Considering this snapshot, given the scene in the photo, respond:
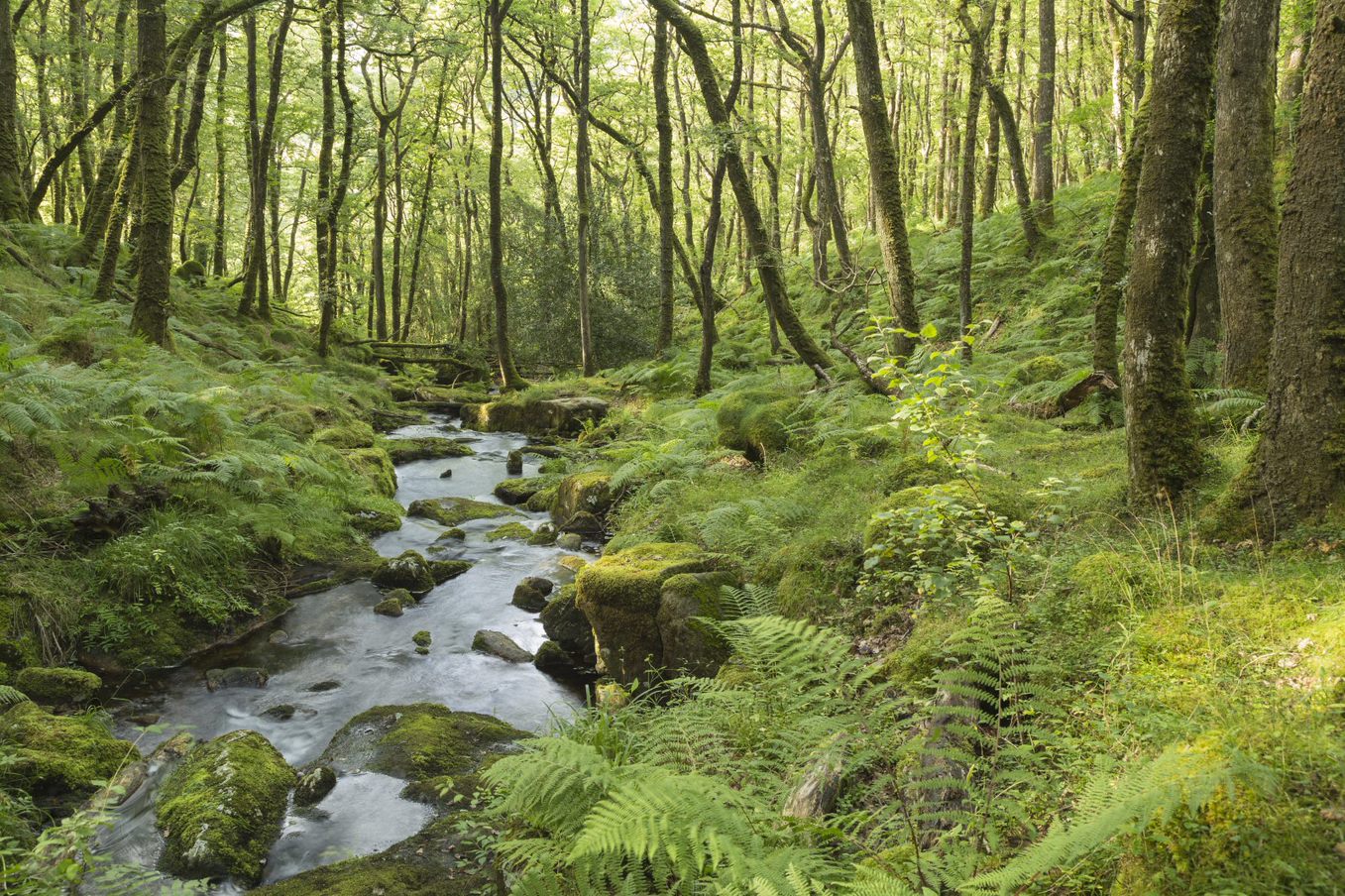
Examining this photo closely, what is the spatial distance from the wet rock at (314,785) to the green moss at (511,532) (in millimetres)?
5911

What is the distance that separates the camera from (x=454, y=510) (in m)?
12.5

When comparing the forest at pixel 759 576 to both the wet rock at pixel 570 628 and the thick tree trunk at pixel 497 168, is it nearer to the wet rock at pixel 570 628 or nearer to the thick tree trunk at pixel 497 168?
the wet rock at pixel 570 628

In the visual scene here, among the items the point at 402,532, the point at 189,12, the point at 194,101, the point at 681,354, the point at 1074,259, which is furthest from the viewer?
the point at 681,354

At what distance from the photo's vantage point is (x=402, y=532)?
11.6 metres

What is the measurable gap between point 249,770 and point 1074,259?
16.3 metres

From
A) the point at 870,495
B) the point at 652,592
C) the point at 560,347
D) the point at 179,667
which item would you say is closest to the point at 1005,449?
the point at 870,495

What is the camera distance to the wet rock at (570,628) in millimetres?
7730

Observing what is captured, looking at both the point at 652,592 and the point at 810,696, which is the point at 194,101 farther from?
the point at 810,696

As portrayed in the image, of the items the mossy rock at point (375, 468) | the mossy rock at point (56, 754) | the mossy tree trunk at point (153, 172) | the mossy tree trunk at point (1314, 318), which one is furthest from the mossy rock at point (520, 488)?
the mossy tree trunk at point (1314, 318)

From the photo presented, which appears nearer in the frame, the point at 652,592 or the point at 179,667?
the point at 652,592

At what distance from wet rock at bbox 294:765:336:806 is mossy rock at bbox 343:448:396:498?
24.1 ft

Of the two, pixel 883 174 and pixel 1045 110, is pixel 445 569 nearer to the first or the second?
pixel 883 174

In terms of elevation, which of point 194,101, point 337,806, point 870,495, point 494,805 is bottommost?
point 337,806

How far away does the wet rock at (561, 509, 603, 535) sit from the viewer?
439 inches
